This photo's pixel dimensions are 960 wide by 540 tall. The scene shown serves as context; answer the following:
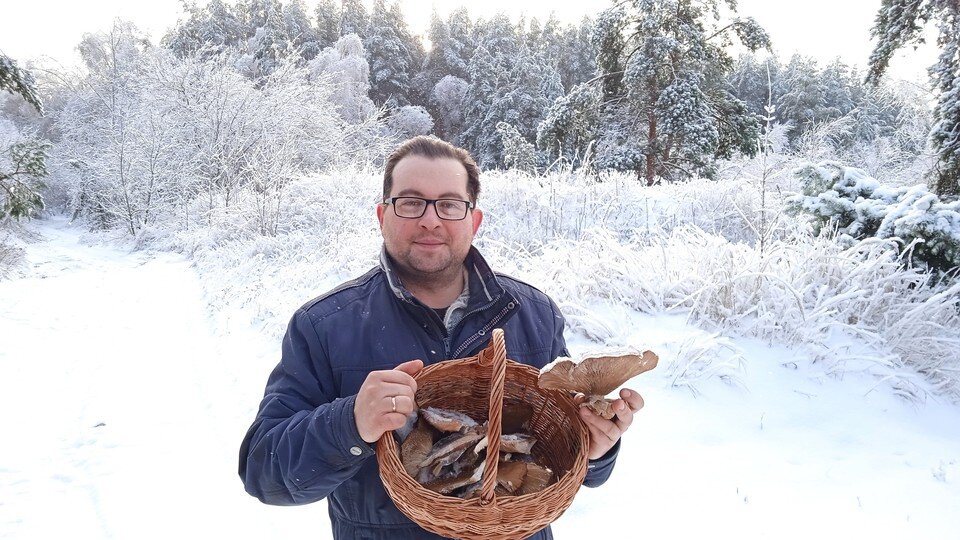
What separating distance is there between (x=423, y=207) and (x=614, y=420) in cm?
72

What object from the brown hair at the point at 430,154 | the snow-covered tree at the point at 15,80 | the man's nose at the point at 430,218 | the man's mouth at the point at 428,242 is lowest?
the man's mouth at the point at 428,242

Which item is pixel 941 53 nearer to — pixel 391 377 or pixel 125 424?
pixel 391 377

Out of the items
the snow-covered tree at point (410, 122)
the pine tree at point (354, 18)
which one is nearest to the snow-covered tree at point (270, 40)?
the pine tree at point (354, 18)

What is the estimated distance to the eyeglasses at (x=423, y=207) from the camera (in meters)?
1.41

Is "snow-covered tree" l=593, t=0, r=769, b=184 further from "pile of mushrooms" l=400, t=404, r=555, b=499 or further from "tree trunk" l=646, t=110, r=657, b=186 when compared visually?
"pile of mushrooms" l=400, t=404, r=555, b=499

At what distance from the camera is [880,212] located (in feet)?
14.7

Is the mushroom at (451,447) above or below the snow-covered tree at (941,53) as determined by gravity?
below

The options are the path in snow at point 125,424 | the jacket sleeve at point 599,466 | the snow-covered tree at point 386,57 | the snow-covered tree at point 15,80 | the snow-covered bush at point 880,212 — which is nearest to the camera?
the jacket sleeve at point 599,466

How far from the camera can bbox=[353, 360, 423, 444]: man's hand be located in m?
1.01

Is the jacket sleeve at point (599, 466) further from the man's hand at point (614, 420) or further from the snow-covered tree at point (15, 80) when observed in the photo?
the snow-covered tree at point (15, 80)


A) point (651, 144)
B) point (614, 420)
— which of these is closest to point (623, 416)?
point (614, 420)

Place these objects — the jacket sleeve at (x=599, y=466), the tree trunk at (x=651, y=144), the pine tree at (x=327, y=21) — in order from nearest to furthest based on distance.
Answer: the jacket sleeve at (x=599, y=466) → the tree trunk at (x=651, y=144) → the pine tree at (x=327, y=21)

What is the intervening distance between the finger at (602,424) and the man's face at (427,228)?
528 mm

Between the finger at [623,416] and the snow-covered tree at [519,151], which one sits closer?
the finger at [623,416]
